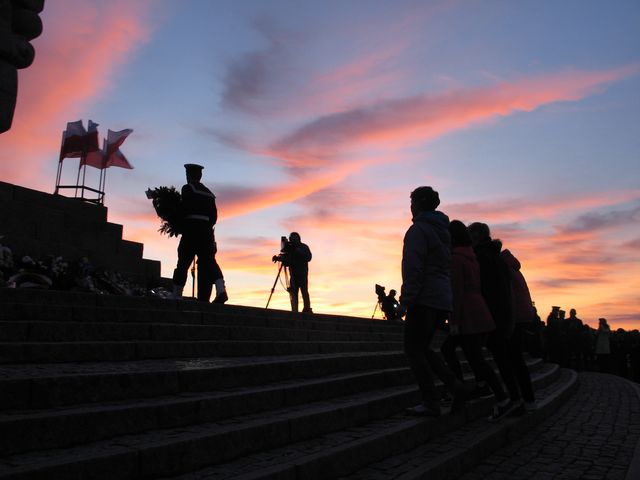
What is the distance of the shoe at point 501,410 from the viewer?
6031mm

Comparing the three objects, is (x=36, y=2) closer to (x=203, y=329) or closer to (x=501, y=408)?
(x=203, y=329)

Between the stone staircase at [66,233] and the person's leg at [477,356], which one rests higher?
the stone staircase at [66,233]

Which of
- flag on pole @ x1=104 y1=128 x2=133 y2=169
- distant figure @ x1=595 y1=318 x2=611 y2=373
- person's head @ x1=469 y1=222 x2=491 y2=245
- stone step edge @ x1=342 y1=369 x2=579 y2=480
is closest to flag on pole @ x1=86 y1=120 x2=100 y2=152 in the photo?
flag on pole @ x1=104 y1=128 x2=133 y2=169

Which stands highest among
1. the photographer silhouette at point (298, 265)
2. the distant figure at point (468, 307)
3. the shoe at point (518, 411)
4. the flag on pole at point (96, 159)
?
the flag on pole at point (96, 159)

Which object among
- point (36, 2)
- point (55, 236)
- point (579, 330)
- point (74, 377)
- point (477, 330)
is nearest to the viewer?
point (74, 377)

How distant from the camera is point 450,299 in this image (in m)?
5.09

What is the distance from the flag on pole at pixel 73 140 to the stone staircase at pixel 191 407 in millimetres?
11923

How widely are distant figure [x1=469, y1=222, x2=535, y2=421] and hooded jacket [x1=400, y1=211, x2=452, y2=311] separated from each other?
1146 millimetres

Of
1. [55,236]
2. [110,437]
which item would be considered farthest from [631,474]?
[55,236]

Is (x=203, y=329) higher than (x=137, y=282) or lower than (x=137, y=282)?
lower

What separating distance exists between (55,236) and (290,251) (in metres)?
5.13

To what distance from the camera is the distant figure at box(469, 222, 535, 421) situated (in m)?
6.02

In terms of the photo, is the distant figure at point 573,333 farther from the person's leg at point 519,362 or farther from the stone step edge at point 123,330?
the person's leg at point 519,362

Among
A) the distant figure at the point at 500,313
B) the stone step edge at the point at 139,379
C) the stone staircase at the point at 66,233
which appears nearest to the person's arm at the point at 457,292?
the distant figure at the point at 500,313
